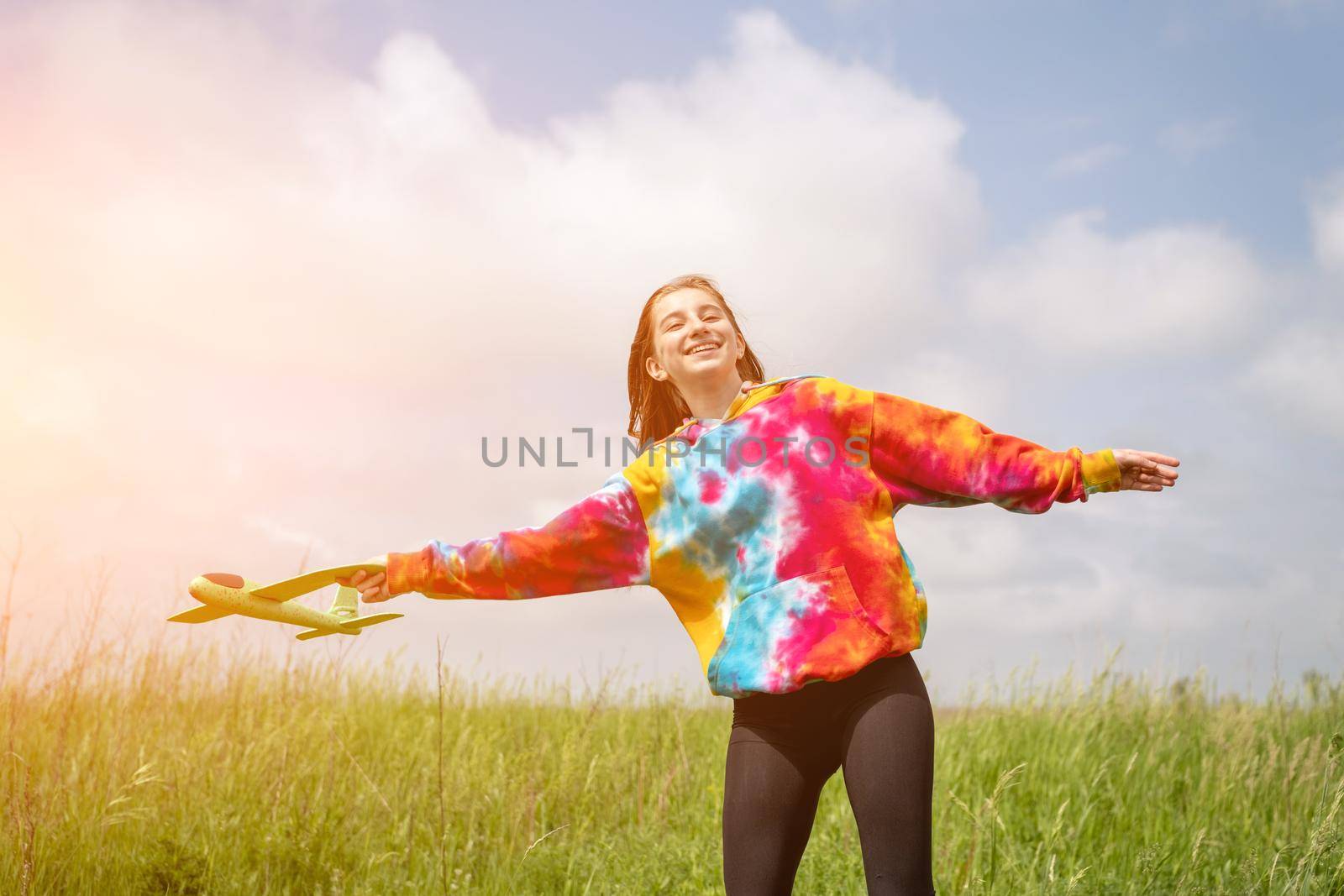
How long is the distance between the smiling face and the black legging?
0.96 metres

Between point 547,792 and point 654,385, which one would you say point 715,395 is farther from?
point 547,792

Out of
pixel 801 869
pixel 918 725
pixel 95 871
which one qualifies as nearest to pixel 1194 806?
pixel 801 869

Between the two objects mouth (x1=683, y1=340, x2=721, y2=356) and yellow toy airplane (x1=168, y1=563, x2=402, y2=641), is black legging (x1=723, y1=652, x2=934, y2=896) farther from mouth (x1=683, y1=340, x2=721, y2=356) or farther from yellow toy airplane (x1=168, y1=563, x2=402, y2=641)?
yellow toy airplane (x1=168, y1=563, x2=402, y2=641)

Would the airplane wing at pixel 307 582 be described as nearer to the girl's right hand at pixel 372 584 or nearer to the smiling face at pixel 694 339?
the girl's right hand at pixel 372 584

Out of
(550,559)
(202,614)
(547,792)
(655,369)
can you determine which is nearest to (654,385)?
(655,369)

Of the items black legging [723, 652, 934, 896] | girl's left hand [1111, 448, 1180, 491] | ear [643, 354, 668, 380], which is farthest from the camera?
ear [643, 354, 668, 380]

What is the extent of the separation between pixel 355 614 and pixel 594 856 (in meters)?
2.23

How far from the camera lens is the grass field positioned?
14.9 feet

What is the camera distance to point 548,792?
5.66 meters

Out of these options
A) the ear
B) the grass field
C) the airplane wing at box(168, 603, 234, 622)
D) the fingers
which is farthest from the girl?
the grass field

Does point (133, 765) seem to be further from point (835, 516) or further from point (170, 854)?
point (835, 516)

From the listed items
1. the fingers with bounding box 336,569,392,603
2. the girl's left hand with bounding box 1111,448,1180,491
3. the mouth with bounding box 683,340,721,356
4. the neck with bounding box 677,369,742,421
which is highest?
the mouth with bounding box 683,340,721,356

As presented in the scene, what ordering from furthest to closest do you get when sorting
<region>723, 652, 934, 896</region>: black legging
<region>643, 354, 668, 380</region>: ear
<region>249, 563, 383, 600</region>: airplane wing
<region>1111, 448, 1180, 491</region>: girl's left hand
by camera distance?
<region>643, 354, 668, 380</region>: ear → <region>249, 563, 383, 600</region>: airplane wing → <region>1111, 448, 1180, 491</region>: girl's left hand → <region>723, 652, 934, 896</region>: black legging

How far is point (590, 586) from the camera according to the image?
10.0 ft
